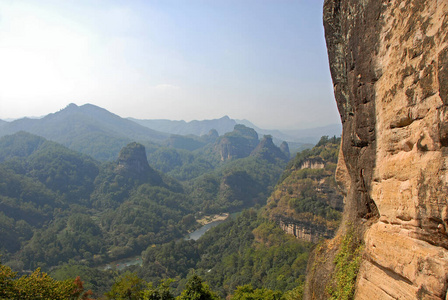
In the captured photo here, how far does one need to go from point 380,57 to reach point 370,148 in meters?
2.32

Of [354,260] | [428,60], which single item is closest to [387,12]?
[428,60]

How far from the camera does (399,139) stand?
19.8 ft

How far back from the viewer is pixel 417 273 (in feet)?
17.0

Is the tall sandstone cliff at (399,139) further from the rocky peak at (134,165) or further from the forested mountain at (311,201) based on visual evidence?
the rocky peak at (134,165)

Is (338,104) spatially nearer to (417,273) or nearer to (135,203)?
(417,273)

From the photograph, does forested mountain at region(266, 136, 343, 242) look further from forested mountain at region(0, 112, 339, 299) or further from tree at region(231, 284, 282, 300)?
tree at region(231, 284, 282, 300)

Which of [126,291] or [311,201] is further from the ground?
[126,291]

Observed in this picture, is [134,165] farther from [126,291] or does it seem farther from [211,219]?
[126,291]

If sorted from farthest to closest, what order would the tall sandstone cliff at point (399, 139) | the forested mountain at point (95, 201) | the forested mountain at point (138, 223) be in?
the forested mountain at point (95, 201) < the forested mountain at point (138, 223) < the tall sandstone cliff at point (399, 139)

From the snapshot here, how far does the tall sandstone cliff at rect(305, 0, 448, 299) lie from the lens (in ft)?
16.4

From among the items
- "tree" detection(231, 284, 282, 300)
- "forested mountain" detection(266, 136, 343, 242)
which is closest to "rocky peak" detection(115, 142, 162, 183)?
"forested mountain" detection(266, 136, 343, 242)

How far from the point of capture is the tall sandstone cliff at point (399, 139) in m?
5.00

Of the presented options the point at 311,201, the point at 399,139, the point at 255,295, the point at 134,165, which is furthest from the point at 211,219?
the point at 399,139

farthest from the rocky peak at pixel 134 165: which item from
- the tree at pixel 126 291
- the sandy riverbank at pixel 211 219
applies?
the tree at pixel 126 291
